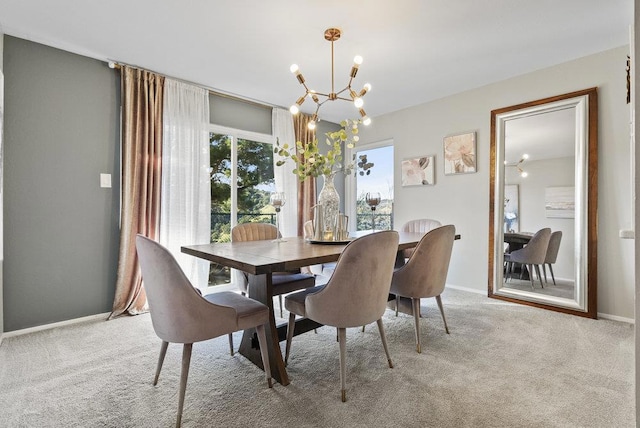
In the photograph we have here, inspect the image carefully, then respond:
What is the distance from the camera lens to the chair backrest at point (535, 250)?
3.20 meters

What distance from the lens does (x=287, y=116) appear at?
4.26 meters

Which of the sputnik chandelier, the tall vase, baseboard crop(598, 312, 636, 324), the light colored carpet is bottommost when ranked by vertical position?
the light colored carpet

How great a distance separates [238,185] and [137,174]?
1.17 metres

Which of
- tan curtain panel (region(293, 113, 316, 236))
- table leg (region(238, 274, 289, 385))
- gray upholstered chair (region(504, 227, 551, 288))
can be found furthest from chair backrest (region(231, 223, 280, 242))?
gray upholstered chair (region(504, 227, 551, 288))

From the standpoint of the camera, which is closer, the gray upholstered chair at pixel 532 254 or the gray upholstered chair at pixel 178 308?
the gray upholstered chair at pixel 178 308

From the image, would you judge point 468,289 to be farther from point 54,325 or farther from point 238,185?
point 54,325

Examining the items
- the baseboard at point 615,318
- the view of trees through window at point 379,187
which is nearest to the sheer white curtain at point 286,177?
the view of trees through window at point 379,187

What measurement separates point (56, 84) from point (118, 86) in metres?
0.47

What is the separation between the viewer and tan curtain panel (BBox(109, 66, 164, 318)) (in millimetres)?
2914

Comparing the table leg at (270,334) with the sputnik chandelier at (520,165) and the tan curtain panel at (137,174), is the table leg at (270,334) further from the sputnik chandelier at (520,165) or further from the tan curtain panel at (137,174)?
the sputnik chandelier at (520,165)

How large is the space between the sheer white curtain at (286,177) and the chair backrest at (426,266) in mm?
2243

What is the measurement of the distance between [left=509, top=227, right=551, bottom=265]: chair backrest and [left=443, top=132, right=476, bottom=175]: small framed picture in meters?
0.97

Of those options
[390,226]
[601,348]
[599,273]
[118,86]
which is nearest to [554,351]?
[601,348]

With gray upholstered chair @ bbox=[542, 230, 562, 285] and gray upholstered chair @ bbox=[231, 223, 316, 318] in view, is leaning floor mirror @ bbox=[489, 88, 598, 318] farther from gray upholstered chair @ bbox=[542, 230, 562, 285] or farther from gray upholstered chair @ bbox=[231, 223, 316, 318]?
gray upholstered chair @ bbox=[231, 223, 316, 318]
